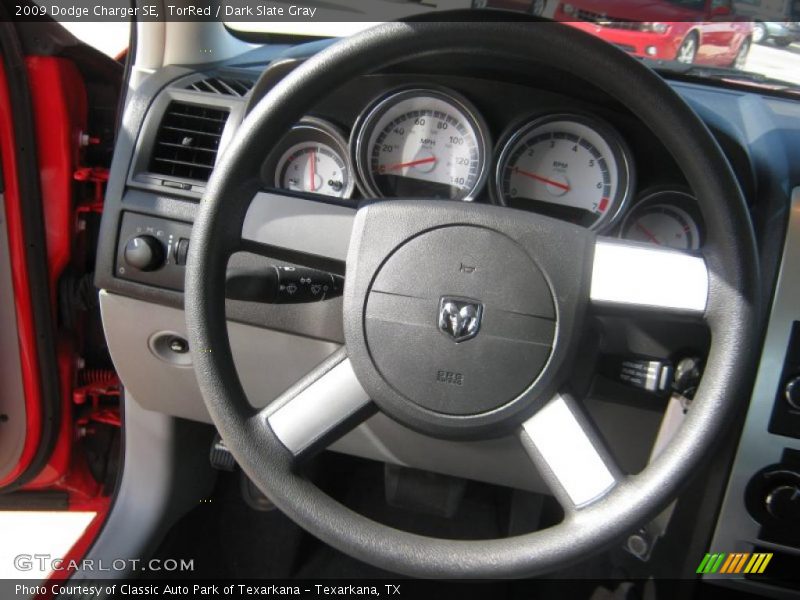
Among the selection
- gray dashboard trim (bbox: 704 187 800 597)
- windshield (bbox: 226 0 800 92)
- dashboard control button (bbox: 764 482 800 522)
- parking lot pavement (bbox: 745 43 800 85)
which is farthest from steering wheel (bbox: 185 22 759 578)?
parking lot pavement (bbox: 745 43 800 85)

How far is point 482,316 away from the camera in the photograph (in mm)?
950

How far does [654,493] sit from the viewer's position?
2.82 ft

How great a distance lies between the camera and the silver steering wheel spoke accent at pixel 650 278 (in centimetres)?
88

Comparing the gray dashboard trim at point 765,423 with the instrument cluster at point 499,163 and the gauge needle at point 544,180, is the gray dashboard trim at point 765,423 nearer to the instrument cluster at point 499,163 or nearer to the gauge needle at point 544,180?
the instrument cluster at point 499,163

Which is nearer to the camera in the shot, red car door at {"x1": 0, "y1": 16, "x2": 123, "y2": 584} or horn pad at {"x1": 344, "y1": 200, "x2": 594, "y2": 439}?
horn pad at {"x1": 344, "y1": 200, "x2": 594, "y2": 439}

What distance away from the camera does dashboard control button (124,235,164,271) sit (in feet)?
4.08

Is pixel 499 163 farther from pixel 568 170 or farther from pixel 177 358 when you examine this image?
pixel 177 358

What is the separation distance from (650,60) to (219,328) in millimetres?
943

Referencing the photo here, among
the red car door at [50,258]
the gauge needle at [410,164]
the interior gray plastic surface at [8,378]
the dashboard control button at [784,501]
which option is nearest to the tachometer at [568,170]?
the gauge needle at [410,164]

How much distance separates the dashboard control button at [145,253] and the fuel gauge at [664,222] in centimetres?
82

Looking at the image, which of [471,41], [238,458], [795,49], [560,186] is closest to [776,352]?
[560,186]

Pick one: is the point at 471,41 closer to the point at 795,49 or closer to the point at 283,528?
the point at 795,49

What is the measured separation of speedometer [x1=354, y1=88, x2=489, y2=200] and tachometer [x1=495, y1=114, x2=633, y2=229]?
0.22 ft

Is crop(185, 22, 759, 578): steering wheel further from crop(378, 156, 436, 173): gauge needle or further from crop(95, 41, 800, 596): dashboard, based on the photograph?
crop(378, 156, 436, 173): gauge needle
